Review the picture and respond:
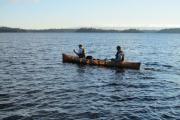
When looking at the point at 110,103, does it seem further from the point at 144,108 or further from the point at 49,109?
the point at 49,109

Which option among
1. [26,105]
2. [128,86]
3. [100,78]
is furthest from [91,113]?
[100,78]

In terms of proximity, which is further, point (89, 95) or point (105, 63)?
point (105, 63)

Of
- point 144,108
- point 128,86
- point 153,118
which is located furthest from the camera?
point 128,86

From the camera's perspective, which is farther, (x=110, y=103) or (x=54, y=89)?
(x=54, y=89)

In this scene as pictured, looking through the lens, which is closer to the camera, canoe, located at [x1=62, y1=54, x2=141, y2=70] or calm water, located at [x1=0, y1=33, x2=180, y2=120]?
calm water, located at [x1=0, y1=33, x2=180, y2=120]

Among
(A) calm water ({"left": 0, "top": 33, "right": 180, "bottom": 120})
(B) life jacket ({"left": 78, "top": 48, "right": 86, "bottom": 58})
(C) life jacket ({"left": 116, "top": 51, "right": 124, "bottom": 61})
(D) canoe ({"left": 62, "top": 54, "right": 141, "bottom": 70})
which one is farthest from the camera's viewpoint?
(B) life jacket ({"left": 78, "top": 48, "right": 86, "bottom": 58})

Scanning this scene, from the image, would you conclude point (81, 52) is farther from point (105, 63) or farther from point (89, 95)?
point (89, 95)

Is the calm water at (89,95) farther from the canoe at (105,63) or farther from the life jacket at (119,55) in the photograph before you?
the life jacket at (119,55)

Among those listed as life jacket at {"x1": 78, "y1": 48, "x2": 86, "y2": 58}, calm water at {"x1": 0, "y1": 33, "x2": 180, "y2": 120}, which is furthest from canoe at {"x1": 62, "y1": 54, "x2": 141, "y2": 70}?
calm water at {"x1": 0, "y1": 33, "x2": 180, "y2": 120}

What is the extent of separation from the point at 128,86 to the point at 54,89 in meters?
5.55

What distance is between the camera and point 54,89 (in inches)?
902

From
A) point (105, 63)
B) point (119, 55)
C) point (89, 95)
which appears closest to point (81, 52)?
point (105, 63)

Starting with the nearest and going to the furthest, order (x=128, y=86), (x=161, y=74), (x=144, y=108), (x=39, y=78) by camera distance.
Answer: (x=144, y=108)
(x=128, y=86)
(x=39, y=78)
(x=161, y=74)

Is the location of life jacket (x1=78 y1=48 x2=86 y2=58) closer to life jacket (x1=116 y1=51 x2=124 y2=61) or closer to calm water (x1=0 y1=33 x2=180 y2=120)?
life jacket (x1=116 y1=51 x2=124 y2=61)
